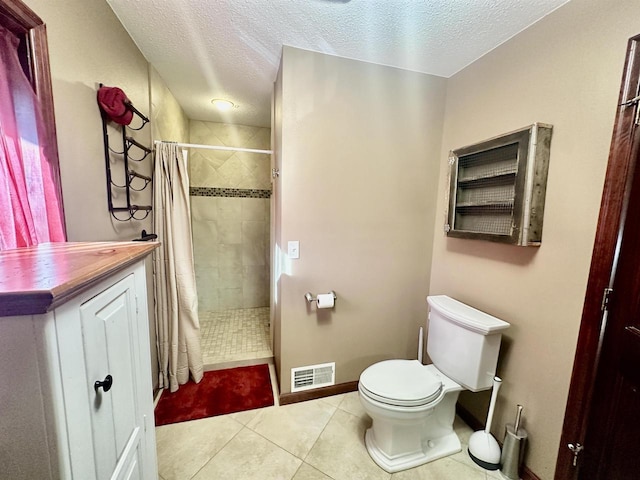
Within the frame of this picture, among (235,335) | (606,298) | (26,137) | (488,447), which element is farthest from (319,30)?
(235,335)

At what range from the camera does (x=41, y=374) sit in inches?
17.2

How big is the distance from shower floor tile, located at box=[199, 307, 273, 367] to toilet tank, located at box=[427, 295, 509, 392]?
143 centimetres

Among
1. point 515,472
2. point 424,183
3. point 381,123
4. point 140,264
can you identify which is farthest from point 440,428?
point 381,123

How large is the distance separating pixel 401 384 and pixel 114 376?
4.10ft

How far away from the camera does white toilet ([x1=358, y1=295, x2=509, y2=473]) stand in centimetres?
129

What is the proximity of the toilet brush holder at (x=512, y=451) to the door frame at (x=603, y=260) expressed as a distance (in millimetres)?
144

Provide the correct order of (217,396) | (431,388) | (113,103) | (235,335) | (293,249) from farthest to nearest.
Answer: (235,335)
(217,396)
(293,249)
(431,388)
(113,103)

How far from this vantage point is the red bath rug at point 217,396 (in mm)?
1668

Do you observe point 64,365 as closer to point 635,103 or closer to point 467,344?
point 467,344

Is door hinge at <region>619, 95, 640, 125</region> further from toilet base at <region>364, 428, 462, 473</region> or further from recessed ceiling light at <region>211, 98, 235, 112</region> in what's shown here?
recessed ceiling light at <region>211, 98, 235, 112</region>

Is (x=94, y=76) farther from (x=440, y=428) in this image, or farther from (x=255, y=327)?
(x=440, y=428)

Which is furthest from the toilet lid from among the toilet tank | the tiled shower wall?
Answer: the tiled shower wall

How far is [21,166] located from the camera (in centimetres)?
78

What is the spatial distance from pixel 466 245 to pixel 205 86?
2289 mm
